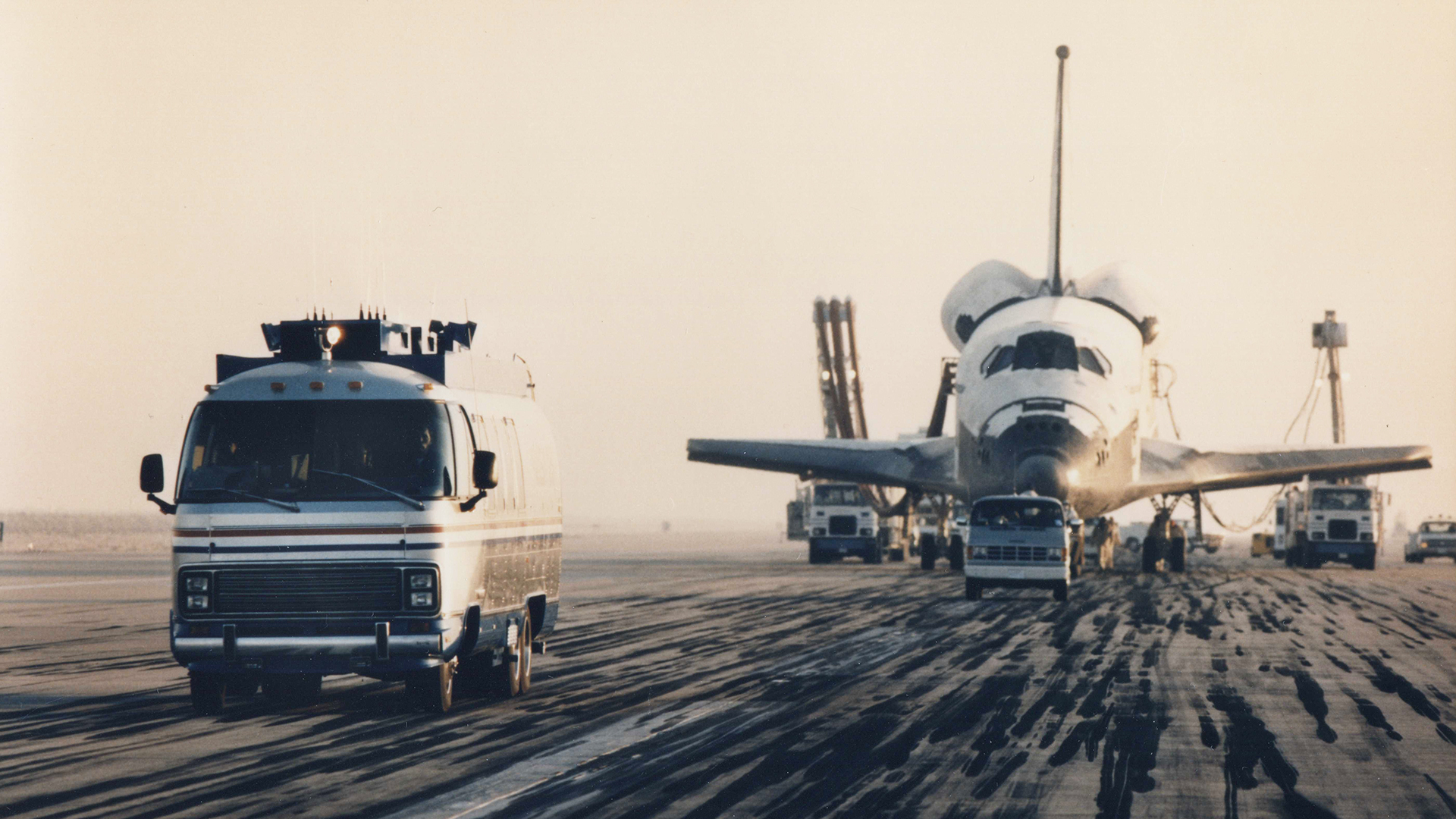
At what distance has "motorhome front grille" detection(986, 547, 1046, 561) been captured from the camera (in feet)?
106

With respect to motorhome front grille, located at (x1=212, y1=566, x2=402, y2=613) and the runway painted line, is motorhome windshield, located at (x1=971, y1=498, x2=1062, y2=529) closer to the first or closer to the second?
the runway painted line

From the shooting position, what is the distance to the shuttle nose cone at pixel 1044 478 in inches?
1351

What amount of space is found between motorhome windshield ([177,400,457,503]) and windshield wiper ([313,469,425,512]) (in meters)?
0.02

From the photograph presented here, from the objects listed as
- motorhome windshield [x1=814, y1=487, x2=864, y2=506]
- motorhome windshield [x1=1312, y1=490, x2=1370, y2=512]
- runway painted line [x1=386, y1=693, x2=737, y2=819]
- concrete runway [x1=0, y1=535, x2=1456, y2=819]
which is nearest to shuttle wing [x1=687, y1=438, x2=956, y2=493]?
motorhome windshield [x1=814, y1=487, x2=864, y2=506]

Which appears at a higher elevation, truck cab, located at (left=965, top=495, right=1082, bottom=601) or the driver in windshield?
the driver in windshield

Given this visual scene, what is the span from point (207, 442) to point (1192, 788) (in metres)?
8.77

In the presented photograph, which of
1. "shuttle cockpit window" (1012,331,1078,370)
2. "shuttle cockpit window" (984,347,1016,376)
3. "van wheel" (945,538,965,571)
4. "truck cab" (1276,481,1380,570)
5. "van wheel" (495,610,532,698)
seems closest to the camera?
"van wheel" (495,610,532,698)

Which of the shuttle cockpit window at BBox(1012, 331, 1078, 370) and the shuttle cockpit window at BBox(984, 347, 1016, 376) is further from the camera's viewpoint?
the shuttle cockpit window at BBox(984, 347, 1016, 376)

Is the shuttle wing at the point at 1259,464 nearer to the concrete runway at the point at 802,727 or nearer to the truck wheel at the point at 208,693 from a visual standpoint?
the concrete runway at the point at 802,727

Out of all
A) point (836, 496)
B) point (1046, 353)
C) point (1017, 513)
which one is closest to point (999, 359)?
point (1046, 353)

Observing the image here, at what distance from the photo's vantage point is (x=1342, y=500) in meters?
56.8

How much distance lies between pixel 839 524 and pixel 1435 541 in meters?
→ 30.7

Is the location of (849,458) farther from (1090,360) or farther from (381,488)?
(381,488)

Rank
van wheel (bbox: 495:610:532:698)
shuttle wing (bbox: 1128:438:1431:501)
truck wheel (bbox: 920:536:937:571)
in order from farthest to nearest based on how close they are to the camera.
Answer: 1. truck wheel (bbox: 920:536:937:571)
2. shuttle wing (bbox: 1128:438:1431:501)
3. van wheel (bbox: 495:610:532:698)
